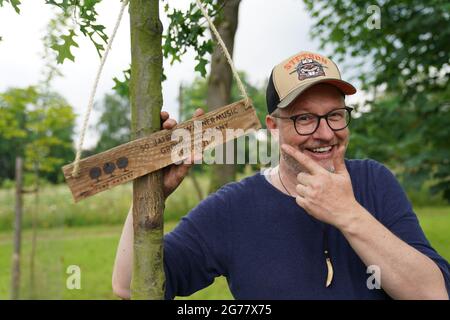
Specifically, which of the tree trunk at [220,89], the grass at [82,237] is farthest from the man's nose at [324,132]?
the tree trunk at [220,89]

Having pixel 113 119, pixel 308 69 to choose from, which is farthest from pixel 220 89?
pixel 113 119

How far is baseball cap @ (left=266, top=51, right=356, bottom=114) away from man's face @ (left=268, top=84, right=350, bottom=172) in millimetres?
42

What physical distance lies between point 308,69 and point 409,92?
5.31m

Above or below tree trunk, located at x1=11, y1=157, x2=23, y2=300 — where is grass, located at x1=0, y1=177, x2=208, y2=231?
above

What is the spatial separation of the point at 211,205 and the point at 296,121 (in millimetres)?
499

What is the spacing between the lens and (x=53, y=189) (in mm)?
16516

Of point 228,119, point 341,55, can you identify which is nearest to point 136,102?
point 228,119

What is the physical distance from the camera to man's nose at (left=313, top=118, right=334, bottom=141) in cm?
210

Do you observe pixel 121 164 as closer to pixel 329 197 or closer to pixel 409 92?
pixel 329 197

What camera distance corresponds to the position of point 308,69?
2203 millimetres

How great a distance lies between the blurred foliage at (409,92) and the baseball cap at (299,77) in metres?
4.41

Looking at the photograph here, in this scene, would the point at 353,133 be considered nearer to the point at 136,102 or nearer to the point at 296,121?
the point at 296,121

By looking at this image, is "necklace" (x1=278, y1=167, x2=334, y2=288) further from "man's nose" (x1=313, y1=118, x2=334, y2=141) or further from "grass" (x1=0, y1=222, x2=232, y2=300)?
"grass" (x1=0, y1=222, x2=232, y2=300)

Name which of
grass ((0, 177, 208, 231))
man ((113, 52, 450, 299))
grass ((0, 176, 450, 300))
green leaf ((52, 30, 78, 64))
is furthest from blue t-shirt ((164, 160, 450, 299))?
grass ((0, 177, 208, 231))
